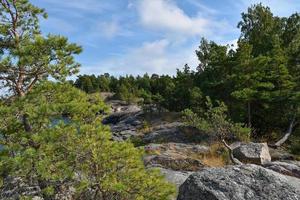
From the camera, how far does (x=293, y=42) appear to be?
36750 mm

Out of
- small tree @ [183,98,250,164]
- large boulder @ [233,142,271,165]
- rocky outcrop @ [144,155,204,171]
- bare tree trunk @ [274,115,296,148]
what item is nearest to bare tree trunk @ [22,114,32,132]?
rocky outcrop @ [144,155,204,171]

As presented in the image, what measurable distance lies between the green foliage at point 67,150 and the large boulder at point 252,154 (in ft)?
44.7

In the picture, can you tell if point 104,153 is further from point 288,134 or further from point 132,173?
point 288,134

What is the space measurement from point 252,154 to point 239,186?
12.3m

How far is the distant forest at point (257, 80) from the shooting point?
98.1 feet

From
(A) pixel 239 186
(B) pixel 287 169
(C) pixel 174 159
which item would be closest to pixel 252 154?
(B) pixel 287 169

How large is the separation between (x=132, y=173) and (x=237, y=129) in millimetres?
18212

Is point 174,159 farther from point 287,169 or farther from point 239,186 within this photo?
point 239,186

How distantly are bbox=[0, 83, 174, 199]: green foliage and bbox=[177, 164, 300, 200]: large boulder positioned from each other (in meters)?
1.45

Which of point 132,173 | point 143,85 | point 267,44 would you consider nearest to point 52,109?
point 132,173

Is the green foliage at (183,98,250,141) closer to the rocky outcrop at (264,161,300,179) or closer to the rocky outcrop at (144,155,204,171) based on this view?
the rocky outcrop at (144,155,204,171)

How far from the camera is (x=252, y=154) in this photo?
22562 mm

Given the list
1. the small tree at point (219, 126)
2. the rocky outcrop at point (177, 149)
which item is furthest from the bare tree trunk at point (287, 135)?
the rocky outcrop at point (177, 149)

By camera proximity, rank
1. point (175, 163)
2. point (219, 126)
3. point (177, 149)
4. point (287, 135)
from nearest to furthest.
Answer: point (175, 163) → point (177, 149) → point (219, 126) → point (287, 135)
